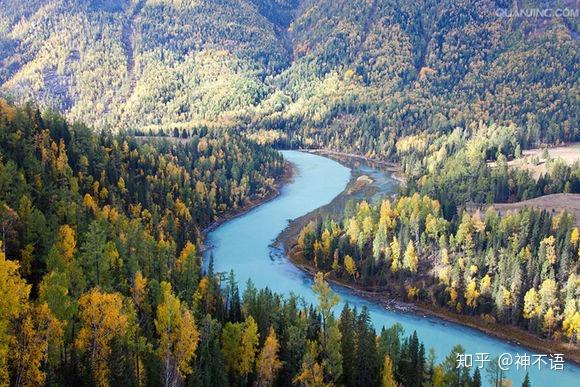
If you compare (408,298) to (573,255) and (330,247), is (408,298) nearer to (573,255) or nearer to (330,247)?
(330,247)

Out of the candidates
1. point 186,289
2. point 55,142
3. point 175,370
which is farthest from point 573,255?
point 55,142

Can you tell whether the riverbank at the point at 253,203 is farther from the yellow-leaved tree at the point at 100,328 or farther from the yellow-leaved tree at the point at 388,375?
the yellow-leaved tree at the point at 100,328

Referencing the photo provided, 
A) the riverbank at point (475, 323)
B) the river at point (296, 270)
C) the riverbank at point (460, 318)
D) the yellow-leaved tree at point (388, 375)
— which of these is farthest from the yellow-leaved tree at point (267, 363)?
the riverbank at point (460, 318)

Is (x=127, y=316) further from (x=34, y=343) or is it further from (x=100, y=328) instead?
(x=34, y=343)

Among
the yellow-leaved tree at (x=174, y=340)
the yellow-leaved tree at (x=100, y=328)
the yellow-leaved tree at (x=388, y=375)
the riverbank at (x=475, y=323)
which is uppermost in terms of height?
the yellow-leaved tree at (x=100, y=328)

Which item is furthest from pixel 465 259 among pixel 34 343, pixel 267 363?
pixel 34 343

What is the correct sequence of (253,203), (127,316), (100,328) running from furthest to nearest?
(253,203) → (127,316) → (100,328)

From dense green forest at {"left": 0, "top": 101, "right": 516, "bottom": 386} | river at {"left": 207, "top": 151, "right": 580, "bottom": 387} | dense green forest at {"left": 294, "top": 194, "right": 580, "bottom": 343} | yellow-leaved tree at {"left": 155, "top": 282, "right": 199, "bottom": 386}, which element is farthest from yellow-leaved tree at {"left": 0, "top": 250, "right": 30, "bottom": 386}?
dense green forest at {"left": 294, "top": 194, "right": 580, "bottom": 343}
